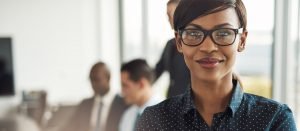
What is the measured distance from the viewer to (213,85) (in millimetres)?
502

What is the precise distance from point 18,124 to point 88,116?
0.33 m

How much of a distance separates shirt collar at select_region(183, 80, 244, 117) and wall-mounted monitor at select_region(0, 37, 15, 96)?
1186mm

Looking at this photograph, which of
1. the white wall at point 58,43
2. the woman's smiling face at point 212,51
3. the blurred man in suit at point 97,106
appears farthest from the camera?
the blurred man in suit at point 97,106

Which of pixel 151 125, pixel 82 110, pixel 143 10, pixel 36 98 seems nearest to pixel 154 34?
pixel 143 10

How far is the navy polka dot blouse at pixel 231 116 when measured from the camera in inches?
19.0

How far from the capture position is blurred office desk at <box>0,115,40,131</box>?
1.56 metres

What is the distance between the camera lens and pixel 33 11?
1484mm

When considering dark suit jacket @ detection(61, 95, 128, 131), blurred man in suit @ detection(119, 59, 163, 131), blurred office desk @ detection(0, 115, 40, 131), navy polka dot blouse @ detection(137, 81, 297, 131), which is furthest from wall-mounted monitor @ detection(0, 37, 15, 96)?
navy polka dot blouse @ detection(137, 81, 297, 131)

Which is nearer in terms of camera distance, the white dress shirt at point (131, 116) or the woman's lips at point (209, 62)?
the woman's lips at point (209, 62)

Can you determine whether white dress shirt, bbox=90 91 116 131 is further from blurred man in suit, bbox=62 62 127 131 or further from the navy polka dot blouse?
the navy polka dot blouse

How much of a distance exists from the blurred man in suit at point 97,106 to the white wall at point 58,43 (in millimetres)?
35

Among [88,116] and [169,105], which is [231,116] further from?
[88,116]

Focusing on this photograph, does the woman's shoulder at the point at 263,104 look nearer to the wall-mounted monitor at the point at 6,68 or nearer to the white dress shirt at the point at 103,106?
the white dress shirt at the point at 103,106

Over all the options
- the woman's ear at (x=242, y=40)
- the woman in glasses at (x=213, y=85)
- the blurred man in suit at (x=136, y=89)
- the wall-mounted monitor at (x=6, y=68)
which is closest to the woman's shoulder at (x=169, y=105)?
the woman in glasses at (x=213, y=85)
